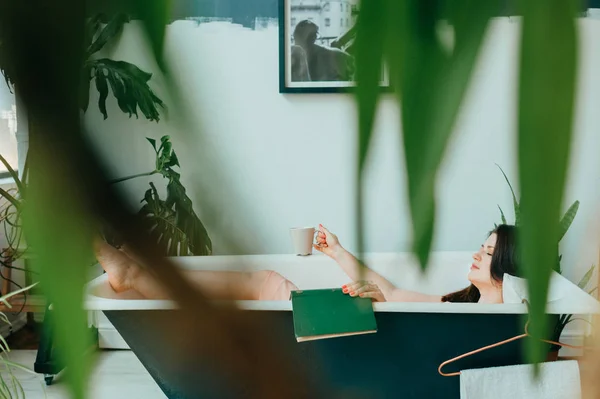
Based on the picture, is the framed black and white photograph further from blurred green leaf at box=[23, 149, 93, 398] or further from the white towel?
the white towel

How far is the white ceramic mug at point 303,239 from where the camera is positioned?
222 centimetres

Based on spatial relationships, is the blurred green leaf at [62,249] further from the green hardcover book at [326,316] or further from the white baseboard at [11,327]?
the white baseboard at [11,327]

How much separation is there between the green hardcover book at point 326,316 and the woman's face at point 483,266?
61 cm

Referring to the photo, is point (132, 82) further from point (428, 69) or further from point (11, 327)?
point (11, 327)

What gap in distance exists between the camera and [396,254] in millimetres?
92

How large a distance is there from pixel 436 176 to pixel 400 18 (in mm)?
22

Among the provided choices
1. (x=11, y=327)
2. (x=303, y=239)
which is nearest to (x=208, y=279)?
(x=303, y=239)

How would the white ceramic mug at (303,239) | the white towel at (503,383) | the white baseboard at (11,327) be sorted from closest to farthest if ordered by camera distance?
1. the white towel at (503,383)
2. the white ceramic mug at (303,239)
3. the white baseboard at (11,327)

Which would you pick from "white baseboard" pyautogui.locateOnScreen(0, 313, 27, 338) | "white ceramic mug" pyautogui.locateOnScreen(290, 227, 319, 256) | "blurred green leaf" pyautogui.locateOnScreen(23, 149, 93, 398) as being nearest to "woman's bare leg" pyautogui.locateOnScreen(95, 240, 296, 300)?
"blurred green leaf" pyautogui.locateOnScreen(23, 149, 93, 398)

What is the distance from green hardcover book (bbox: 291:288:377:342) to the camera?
57.7 inches

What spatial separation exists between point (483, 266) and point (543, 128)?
2032 millimetres

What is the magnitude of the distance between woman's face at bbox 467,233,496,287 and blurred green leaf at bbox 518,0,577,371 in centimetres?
197

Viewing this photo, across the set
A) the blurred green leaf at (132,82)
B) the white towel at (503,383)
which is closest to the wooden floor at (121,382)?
the white towel at (503,383)

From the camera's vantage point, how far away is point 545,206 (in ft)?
0.24
